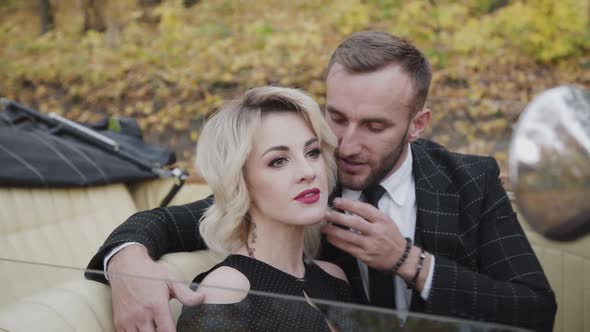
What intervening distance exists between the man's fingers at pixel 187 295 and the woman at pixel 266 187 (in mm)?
355

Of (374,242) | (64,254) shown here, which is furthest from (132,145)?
(374,242)

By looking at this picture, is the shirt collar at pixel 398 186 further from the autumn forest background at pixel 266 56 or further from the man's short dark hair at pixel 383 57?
the autumn forest background at pixel 266 56

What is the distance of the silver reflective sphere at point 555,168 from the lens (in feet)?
2.26

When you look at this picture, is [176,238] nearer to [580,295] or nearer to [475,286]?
[475,286]

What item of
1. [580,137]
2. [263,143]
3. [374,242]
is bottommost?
[374,242]

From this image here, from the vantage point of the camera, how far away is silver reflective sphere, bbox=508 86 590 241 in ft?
2.26

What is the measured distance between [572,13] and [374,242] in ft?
15.1

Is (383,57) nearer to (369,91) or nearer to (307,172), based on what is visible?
(369,91)

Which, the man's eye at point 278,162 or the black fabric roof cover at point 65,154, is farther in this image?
the black fabric roof cover at point 65,154

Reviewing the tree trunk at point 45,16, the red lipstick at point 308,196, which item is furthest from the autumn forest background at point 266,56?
the red lipstick at point 308,196

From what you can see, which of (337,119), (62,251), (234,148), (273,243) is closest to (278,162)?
(234,148)

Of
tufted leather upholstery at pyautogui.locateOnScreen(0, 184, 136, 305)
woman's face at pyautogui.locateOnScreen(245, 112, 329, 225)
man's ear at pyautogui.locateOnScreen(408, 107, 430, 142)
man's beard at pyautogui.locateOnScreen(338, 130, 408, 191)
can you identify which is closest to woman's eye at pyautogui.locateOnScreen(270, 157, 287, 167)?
woman's face at pyautogui.locateOnScreen(245, 112, 329, 225)

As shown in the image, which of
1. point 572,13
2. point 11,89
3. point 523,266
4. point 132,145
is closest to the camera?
point 523,266

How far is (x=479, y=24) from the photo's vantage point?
222 inches
